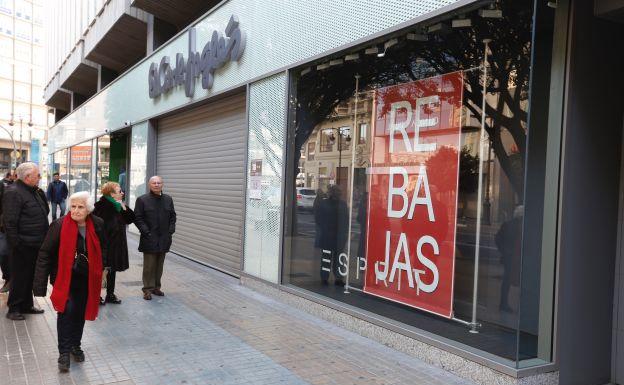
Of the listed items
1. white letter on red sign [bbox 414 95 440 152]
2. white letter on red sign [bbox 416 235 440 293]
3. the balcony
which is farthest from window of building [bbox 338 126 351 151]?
the balcony

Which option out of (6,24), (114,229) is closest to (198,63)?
(114,229)

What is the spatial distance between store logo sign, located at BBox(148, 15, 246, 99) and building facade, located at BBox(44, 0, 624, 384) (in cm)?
7

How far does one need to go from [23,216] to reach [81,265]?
6.66ft

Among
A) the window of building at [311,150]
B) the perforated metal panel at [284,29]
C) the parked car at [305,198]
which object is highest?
the perforated metal panel at [284,29]

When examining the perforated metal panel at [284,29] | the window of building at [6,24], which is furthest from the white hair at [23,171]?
the window of building at [6,24]

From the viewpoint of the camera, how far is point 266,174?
27.2 ft

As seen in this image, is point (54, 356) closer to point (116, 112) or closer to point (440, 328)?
point (440, 328)

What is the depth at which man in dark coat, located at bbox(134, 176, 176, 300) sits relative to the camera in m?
7.42

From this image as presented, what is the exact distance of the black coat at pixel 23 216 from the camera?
5988mm

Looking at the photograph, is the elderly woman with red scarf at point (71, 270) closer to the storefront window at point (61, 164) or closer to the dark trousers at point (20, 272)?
the dark trousers at point (20, 272)

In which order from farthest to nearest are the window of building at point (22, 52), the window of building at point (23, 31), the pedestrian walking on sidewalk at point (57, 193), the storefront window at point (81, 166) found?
the window of building at point (23, 31), the window of building at point (22, 52), the storefront window at point (81, 166), the pedestrian walking on sidewalk at point (57, 193)

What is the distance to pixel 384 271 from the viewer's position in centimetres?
616

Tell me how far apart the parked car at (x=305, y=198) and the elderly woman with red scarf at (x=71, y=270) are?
3380 mm

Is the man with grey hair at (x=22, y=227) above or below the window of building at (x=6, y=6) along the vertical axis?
below
